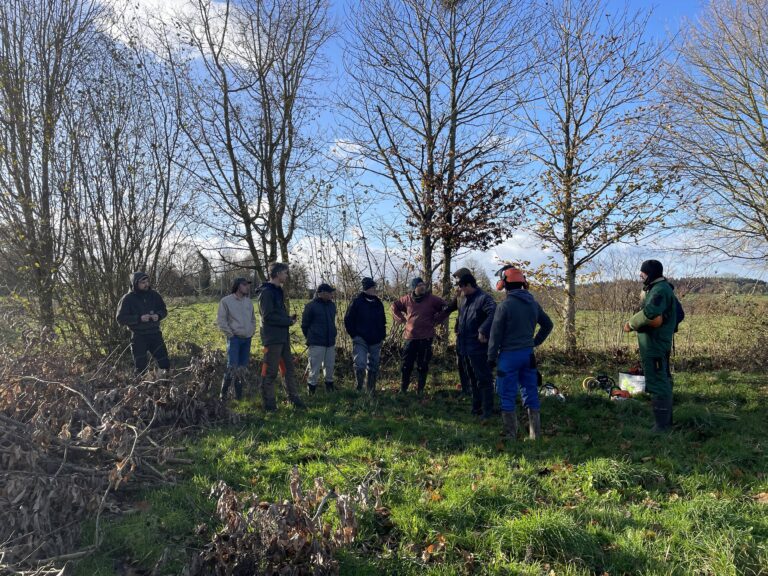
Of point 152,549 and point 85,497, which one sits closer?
point 152,549

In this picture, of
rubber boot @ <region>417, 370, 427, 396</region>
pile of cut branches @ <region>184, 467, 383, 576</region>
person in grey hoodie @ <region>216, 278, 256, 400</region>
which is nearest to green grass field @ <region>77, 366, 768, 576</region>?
pile of cut branches @ <region>184, 467, 383, 576</region>

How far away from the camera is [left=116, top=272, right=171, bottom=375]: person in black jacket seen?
7160 millimetres

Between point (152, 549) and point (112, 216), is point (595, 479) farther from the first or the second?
point (112, 216)

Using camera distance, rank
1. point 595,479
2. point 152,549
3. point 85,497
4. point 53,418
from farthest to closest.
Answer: point 53,418 < point 595,479 < point 85,497 < point 152,549

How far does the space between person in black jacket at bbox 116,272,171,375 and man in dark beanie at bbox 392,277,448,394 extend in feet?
12.4

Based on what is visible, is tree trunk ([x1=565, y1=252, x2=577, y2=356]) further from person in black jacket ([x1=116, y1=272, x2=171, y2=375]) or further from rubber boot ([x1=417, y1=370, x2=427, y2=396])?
person in black jacket ([x1=116, y1=272, x2=171, y2=375])

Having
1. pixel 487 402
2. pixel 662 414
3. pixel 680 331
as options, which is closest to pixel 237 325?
pixel 487 402

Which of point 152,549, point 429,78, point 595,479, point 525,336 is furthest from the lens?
point 429,78

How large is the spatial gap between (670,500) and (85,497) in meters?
4.64

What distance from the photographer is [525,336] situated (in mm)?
5258

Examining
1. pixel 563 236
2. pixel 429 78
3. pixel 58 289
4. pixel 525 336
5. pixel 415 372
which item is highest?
pixel 429 78

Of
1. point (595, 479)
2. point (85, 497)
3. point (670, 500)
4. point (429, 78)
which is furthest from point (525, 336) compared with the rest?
point (429, 78)

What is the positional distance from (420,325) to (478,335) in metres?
1.45

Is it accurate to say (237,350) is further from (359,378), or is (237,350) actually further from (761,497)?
(761,497)
